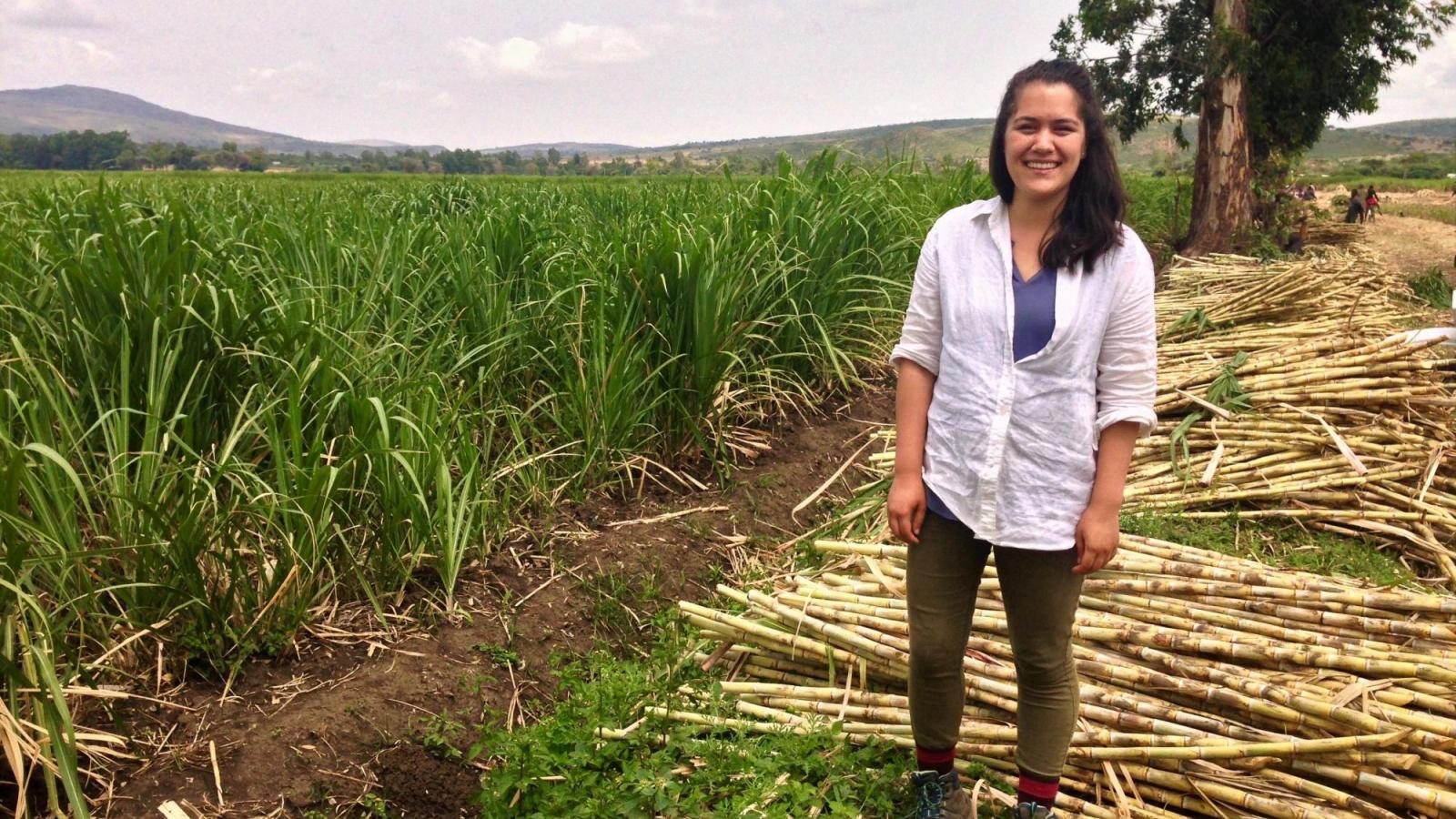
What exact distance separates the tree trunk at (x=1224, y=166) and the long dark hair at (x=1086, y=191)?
34.8 feet

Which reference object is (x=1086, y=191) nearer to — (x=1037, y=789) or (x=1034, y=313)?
(x=1034, y=313)

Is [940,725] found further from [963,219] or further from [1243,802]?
[963,219]

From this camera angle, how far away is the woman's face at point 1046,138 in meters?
1.78

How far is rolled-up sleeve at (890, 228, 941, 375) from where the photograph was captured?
1.94 m

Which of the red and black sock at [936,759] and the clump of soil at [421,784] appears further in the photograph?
the clump of soil at [421,784]

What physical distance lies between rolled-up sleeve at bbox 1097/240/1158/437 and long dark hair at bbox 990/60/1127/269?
7 cm

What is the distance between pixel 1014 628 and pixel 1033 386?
495 mm

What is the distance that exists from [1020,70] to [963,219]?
0.29 m

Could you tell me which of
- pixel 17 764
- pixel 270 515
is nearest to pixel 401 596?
pixel 270 515

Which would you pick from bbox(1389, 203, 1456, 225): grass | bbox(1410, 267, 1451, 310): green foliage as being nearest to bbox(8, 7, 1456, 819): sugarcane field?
bbox(1410, 267, 1451, 310): green foliage

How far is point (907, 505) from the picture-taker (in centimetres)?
192

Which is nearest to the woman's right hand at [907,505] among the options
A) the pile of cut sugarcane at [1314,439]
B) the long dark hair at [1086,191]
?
the long dark hair at [1086,191]

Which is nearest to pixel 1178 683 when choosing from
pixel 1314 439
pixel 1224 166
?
pixel 1314 439

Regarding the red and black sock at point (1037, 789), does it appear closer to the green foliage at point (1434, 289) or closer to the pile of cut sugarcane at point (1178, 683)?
the pile of cut sugarcane at point (1178, 683)
